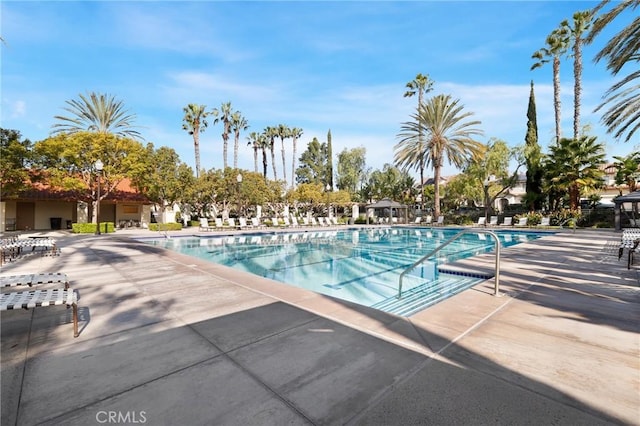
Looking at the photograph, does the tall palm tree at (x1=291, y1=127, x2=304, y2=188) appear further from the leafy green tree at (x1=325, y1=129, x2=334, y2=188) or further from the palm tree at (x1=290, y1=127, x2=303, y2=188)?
the leafy green tree at (x1=325, y1=129, x2=334, y2=188)

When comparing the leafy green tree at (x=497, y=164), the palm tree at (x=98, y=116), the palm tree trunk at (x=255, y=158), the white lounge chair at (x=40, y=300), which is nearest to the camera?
the white lounge chair at (x=40, y=300)

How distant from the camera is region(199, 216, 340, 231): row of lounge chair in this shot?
75.7 feet

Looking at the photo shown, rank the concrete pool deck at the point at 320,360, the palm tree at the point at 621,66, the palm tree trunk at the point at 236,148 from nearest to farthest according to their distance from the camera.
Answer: the concrete pool deck at the point at 320,360, the palm tree at the point at 621,66, the palm tree trunk at the point at 236,148

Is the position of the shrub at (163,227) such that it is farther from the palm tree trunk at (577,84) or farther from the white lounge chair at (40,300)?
the palm tree trunk at (577,84)

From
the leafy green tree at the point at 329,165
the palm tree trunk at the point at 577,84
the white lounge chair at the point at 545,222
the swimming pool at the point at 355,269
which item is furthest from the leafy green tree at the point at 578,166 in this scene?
the leafy green tree at the point at 329,165

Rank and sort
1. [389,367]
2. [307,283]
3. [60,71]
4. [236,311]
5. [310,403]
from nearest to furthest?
[310,403] → [389,367] → [236,311] → [307,283] → [60,71]

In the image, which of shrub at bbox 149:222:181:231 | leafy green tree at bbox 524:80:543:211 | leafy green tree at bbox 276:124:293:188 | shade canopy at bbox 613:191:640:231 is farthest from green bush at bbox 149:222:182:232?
leafy green tree at bbox 524:80:543:211

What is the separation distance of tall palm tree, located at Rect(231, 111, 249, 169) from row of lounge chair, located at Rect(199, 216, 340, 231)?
17.9 meters

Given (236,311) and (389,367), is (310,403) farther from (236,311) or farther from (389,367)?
(236,311)

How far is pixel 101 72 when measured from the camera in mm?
24953

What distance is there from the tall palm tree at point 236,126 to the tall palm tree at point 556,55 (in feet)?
116

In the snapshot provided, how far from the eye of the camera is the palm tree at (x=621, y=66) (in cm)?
780

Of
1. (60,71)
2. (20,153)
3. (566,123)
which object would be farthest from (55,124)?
(566,123)

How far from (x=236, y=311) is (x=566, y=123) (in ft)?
124
